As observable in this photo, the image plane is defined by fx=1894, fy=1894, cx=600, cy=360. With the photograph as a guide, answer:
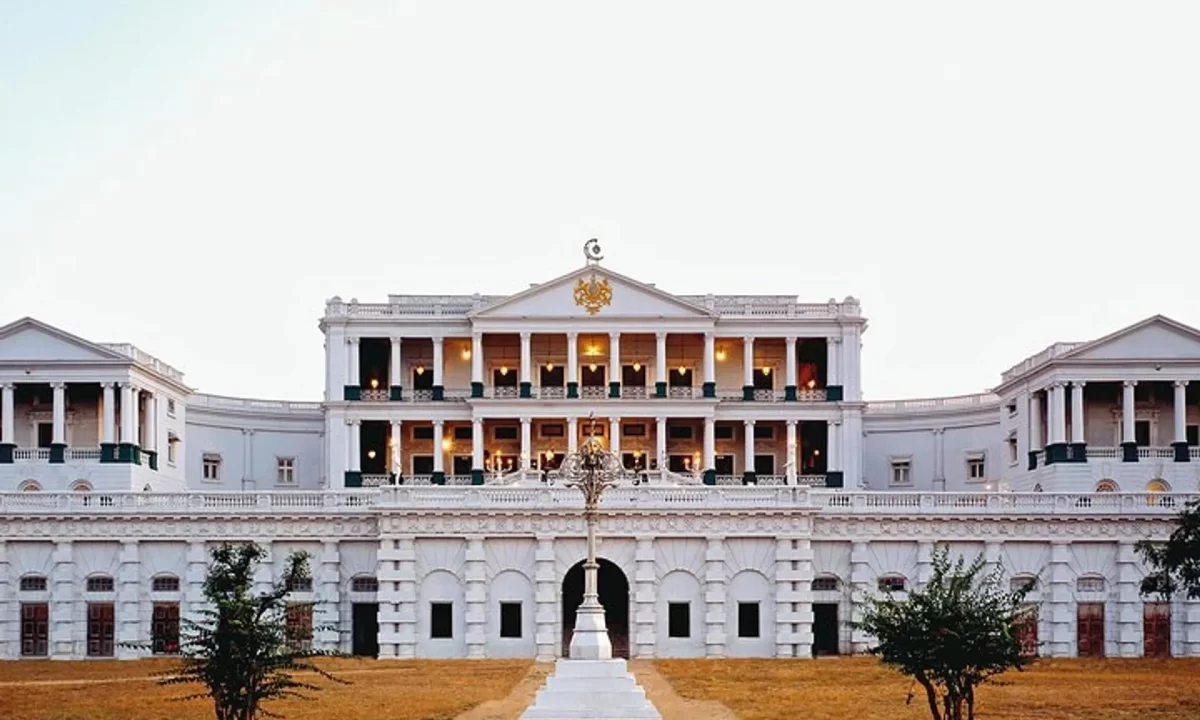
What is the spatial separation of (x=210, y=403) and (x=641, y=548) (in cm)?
4278

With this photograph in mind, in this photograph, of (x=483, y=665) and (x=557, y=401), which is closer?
(x=483, y=665)

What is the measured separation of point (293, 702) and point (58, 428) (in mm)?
48947

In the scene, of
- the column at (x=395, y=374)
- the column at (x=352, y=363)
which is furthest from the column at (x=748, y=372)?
the column at (x=352, y=363)

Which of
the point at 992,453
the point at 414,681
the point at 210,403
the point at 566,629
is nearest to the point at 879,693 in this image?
the point at 414,681

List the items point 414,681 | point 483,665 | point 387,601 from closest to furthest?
point 414,681 → point 483,665 → point 387,601

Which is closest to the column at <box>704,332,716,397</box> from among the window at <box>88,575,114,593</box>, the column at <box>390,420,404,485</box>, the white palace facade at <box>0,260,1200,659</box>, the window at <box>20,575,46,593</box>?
the white palace facade at <box>0,260,1200,659</box>

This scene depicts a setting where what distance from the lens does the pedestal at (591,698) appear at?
46781 millimetres

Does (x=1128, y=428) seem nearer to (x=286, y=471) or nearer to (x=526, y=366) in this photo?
(x=526, y=366)

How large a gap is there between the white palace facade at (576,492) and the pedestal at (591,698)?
22.4 ft

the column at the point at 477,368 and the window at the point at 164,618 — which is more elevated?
the column at the point at 477,368

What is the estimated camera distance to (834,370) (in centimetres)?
10762

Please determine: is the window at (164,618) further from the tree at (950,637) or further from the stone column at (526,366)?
the tree at (950,637)

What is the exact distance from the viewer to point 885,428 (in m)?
116

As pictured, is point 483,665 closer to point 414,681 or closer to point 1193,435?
point 414,681
